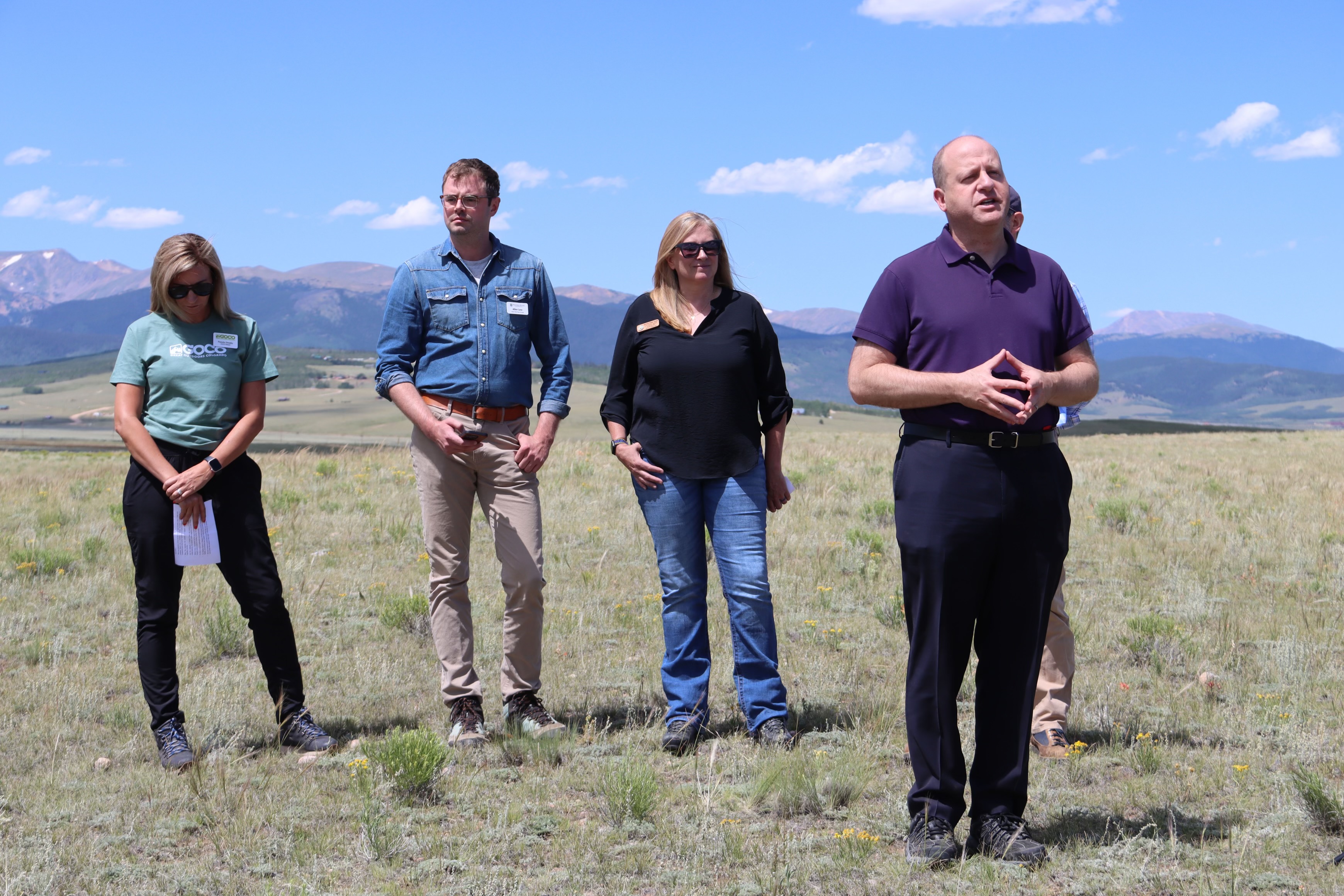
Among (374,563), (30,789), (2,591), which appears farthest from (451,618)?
(2,591)

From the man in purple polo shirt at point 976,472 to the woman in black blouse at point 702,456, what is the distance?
1.24 m

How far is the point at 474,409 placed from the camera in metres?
4.86

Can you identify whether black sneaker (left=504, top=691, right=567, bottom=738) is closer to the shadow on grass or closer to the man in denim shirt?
the man in denim shirt

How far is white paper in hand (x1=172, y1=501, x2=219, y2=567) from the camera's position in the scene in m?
4.54

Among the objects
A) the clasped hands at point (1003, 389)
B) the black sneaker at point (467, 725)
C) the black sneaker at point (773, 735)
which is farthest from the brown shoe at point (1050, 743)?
Answer: the black sneaker at point (467, 725)

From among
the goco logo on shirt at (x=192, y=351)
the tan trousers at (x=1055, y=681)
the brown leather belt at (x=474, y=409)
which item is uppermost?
the goco logo on shirt at (x=192, y=351)

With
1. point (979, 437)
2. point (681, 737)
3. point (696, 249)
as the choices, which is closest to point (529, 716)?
point (681, 737)

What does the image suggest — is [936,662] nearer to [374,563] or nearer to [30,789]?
[30,789]

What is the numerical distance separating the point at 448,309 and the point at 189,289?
1.08m

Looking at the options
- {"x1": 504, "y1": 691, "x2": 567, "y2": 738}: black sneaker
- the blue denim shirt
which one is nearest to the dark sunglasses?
the blue denim shirt

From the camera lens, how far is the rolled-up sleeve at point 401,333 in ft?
16.0

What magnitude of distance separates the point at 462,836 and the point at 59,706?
2.69 m

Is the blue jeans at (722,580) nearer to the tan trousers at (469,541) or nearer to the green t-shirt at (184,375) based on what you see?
the tan trousers at (469,541)

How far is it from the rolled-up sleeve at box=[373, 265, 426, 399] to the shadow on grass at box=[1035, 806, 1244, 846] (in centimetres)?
324
